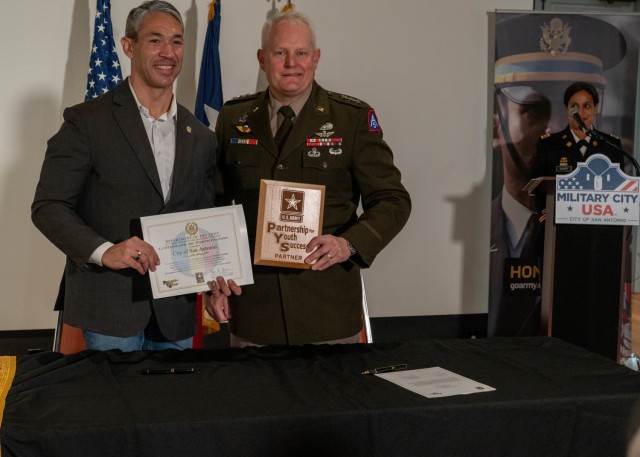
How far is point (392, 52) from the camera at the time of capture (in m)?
5.47

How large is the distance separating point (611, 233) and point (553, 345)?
2.35m

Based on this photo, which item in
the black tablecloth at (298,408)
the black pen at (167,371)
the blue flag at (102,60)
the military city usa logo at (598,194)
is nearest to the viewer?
the black tablecloth at (298,408)

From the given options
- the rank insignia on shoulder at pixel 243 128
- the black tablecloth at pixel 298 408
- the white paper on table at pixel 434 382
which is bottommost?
the black tablecloth at pixel 298 408

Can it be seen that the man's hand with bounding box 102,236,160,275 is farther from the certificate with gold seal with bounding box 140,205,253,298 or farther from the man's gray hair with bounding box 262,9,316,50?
the man's gray hair with bounding box 262,9,316,50

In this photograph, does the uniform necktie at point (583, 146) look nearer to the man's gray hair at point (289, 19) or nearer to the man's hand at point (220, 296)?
the man's gray hair at point (289, 19)

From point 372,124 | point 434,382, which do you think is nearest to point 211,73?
point 372,124

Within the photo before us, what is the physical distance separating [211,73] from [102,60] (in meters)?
0.72

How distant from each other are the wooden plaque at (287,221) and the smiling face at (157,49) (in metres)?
0.46

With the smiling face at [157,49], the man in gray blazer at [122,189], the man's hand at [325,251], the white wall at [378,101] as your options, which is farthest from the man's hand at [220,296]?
the white wall at [378,101]

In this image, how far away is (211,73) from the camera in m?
4.95

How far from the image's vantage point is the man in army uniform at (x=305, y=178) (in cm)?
233

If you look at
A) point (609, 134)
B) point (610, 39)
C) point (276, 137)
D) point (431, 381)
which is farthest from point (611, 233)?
point (431, 381)

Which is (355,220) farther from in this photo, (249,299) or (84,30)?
(84,30)

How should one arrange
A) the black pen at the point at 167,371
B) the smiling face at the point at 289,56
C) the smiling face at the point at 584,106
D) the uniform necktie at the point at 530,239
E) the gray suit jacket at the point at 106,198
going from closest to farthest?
the black pen at the point at 167,371
the gray suit jacket at the point at 106,198
the smiling face at the point at 289,56
the smiling face at the point at 584,106
the uniform necktie at the point at 530,239
